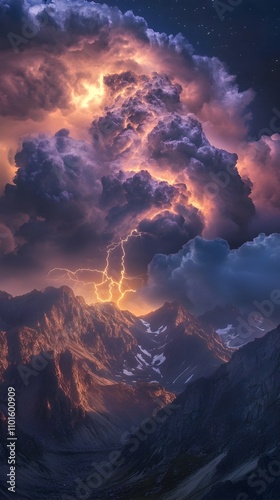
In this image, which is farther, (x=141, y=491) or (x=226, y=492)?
(x=141, y=491)

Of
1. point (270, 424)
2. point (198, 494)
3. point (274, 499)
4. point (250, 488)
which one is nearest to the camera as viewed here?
point (274, 499)

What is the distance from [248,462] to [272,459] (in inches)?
1086

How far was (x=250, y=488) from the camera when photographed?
131 m

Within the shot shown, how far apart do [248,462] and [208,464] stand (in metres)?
39.3

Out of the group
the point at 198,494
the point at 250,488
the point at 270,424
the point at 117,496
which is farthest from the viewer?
the point at 117,496

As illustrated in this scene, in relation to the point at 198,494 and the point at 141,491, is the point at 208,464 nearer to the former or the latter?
the point at 141,491

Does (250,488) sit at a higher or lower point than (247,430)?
lower

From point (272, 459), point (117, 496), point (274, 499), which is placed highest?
point (117, 496)

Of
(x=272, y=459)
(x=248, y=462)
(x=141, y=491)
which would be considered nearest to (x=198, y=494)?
(x=248, y=462)

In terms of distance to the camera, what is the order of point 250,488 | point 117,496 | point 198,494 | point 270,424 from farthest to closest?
1. point 117,496
2. point 270,424
3. point 198,494
4. point 250,488

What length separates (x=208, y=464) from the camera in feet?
637

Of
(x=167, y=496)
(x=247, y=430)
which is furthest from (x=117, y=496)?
(x=247, y=430)

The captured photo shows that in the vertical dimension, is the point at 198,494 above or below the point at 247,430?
below

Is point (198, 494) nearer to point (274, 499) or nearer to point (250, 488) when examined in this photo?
point (250, 488)
